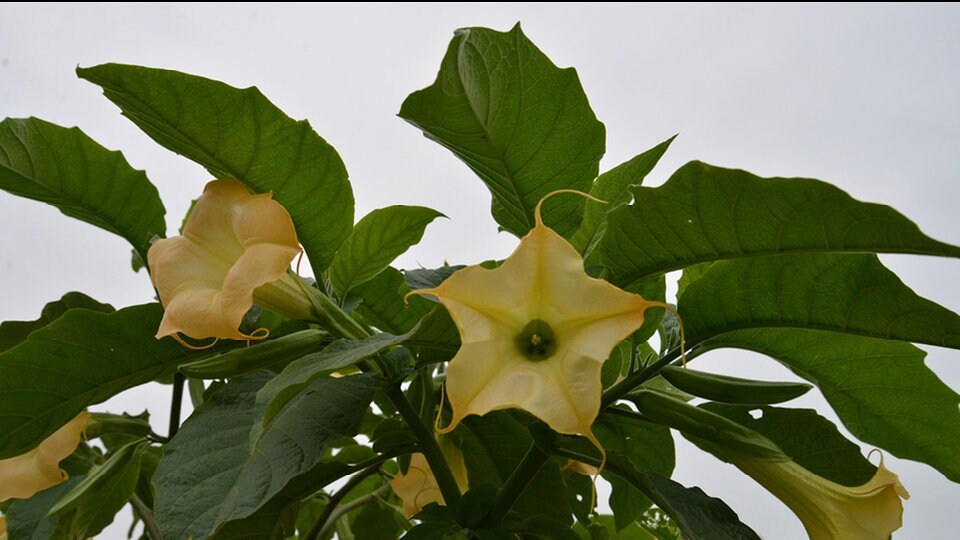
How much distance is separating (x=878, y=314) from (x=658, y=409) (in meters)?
0.15

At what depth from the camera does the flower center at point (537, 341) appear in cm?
47

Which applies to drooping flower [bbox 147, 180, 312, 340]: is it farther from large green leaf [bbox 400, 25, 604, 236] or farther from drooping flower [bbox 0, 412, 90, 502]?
drooping flower [bbox 0, 412, 90, 502]

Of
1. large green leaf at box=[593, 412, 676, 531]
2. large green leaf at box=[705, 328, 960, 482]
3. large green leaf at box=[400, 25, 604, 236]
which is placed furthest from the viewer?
large green leaf at box=[593, 412, 676, 531]

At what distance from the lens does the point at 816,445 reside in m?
0.69

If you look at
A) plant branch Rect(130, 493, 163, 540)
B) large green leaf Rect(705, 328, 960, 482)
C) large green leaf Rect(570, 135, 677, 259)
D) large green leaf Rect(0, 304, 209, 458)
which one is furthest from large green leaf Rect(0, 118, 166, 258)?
large green leaf Rect(705, 328, 960, 482)

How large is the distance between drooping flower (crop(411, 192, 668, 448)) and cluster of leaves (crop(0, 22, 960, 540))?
7cm

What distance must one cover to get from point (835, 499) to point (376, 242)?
1.30ft

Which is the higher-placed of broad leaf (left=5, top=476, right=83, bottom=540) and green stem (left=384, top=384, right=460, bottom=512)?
green stem (left=384, top=384, right=460, bottom=512)

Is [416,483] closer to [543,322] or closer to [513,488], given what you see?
[513,488]

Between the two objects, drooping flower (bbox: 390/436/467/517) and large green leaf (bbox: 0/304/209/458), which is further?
drooping flower (bbox: 390/436/467/517)

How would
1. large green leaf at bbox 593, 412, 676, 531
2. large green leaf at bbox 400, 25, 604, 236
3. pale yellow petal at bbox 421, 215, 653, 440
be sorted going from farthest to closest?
1. large green leaf at bbox 593, 412, 676, 531
2. large green leaf at bbox 400, 25, 604, 236
3. pale yellow petal at bbox 421, 215, 653, 440

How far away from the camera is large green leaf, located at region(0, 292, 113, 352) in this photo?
780mm

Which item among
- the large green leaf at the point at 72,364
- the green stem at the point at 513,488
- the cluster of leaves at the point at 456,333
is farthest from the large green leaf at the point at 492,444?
the large green leaf at the point at 72,364

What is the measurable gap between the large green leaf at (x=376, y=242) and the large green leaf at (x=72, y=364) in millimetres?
135
